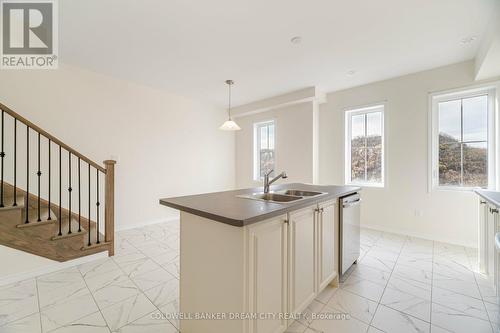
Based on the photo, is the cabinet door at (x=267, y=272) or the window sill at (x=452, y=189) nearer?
the cabinet door at (x=267, y=272)

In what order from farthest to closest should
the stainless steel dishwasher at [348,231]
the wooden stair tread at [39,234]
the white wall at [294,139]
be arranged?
1. the white wall at [294,139]
2. the stainless steel dishwasher at [348,231]
3. the wooden stair tread at [39,234]

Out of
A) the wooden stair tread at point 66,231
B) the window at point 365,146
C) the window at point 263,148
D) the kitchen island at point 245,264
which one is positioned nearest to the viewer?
the kitchen island at point 245,264

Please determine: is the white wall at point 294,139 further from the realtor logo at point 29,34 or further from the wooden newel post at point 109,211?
the realtor logo at point 29,34

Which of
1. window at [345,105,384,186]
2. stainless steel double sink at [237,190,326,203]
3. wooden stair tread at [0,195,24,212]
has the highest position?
window at [345,105,384,186]

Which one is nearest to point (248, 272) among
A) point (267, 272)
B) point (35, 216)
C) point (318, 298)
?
point (267, 272)

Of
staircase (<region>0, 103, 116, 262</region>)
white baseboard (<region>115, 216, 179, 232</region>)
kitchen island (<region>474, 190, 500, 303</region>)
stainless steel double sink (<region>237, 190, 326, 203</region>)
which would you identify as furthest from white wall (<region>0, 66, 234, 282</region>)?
kitchen island (<region>474, 190, 500, 303</region>)

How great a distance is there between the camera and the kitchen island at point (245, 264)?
121cm

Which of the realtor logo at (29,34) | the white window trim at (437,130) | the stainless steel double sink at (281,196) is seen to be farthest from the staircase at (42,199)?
the white window trim at (437,130)

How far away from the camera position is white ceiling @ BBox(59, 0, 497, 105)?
2.06 m

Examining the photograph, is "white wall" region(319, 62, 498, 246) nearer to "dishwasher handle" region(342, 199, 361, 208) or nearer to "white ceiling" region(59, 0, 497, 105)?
"white ceiling" region(59, 0, 497, 105)

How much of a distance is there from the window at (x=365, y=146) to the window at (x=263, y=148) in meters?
1.76

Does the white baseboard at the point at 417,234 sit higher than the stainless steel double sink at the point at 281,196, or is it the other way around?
the stainless steel double sink at the point at 281,196

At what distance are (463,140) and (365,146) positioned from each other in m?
1.36

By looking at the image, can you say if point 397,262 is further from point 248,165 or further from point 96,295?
point 248,165
